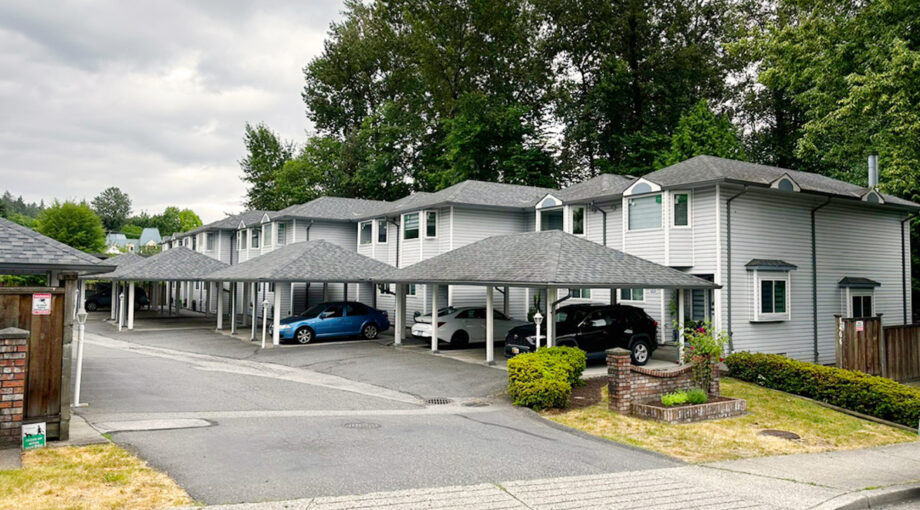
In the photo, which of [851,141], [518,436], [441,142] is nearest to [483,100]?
[441,142]

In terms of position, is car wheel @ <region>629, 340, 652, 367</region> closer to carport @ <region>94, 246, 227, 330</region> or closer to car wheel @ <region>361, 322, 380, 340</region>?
car wheel @ <region>361, 322, 380, 340</region>

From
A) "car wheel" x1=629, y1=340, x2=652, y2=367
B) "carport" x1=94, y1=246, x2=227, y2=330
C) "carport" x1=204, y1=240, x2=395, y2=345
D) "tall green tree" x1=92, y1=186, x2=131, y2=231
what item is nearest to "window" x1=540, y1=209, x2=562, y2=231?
"carport" x1=204, y1=240, x2=395, y2=345

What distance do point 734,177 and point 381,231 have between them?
17807mm

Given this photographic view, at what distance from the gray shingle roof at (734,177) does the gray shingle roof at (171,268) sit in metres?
21.9

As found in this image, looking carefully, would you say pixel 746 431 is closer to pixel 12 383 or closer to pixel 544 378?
pixel 544 378

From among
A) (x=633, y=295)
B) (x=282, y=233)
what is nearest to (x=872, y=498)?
(x=633, y=295)

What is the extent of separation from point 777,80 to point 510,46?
25674 millimetres

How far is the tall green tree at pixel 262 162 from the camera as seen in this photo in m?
58.2

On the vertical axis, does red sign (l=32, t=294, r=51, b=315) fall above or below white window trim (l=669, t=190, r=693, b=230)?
below

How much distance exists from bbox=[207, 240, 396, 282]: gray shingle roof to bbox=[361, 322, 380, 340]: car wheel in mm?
1911

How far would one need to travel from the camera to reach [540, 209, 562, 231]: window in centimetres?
2603

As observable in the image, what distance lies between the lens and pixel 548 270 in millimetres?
15867

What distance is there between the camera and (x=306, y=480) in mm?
6891

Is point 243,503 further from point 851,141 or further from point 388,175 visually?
point 388,175
